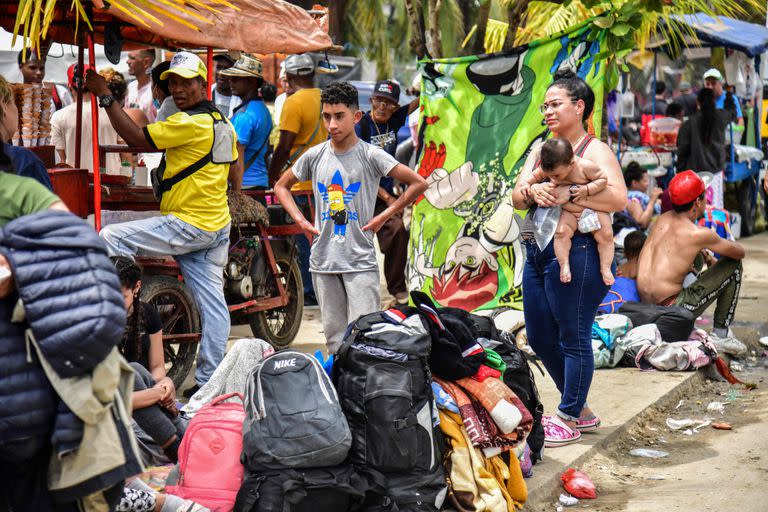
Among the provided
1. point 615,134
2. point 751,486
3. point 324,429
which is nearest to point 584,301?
point 751,486

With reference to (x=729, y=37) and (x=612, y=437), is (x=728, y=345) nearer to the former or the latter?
(x=612, y=437)

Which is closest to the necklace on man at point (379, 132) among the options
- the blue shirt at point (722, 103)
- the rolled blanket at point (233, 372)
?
the rolled blanket at point (233, 372)

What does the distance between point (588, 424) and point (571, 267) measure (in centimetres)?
102

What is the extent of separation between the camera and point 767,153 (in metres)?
17.7

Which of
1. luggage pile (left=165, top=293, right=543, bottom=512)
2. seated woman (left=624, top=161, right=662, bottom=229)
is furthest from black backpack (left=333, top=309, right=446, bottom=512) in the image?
seated woman (left=624, top=161, right=662, bottom=229)

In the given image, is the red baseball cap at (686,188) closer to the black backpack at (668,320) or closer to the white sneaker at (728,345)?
the black backpack at (668,320)

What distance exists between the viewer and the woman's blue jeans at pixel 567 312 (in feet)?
17.6

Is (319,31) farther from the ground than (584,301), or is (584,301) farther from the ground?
(319,31)

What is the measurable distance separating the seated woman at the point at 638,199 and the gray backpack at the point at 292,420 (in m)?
7.34

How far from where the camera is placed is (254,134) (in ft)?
28.0

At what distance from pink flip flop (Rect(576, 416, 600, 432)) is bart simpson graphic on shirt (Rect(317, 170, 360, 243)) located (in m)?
1.69

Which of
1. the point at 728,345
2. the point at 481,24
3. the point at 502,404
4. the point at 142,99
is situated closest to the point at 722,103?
the point at 481,24

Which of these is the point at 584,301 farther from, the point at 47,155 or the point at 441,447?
the point at 47,155

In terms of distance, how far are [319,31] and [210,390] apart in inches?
106
